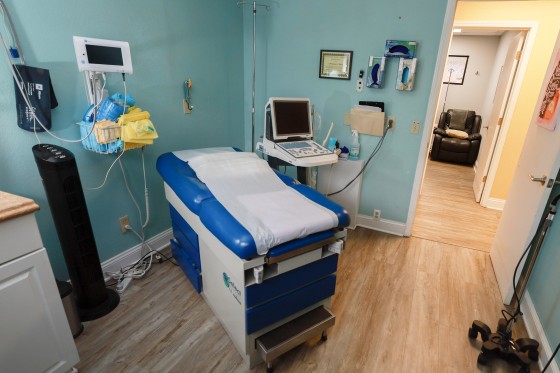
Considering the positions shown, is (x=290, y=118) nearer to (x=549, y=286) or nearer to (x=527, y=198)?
(x=527, y=198)

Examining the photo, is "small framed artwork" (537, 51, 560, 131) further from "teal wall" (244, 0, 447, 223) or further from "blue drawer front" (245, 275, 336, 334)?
"blue drawer front" (245, 275, 336, 334)

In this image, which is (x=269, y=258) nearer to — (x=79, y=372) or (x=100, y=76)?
(x=79, y=372)

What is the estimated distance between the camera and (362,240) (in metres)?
2.77

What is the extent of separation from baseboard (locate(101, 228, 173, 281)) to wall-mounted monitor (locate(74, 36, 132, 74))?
1.26 meters

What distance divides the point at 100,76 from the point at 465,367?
2.57 m

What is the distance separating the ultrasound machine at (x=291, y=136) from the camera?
7.11 ft

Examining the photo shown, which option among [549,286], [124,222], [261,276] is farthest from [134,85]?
[549,286]

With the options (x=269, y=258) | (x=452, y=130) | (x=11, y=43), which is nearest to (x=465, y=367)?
(x=269, y=258)

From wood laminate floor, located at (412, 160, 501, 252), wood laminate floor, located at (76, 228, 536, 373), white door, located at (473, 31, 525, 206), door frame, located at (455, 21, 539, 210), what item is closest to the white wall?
wood laminate floor, located at (412, 160, 501, 252)

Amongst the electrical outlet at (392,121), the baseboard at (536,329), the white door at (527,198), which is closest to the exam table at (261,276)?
the baseboard at (536,329)

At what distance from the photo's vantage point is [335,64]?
8.76 feet

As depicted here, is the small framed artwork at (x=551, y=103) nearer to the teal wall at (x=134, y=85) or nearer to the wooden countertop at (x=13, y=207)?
the teal wall at (x=134, y=85)

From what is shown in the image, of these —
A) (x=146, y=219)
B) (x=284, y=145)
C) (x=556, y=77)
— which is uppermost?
(x=556, y=77)

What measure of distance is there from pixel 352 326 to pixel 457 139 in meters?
4.59
